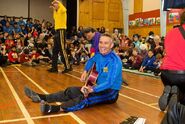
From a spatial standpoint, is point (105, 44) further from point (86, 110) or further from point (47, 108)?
point (47, 108)

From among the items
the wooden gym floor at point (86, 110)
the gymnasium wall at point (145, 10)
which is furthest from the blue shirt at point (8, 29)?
the wooden gym floor at point (86, 110)

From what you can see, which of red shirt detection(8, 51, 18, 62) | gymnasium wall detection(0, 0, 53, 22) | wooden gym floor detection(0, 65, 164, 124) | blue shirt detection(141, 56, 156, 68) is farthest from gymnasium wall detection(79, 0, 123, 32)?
wooden gym floor detection(0, 65, 164, 124)

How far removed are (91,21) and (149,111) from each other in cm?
1158

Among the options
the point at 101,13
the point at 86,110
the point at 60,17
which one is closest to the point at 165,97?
the point at 86,110

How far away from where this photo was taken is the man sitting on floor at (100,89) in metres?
2.90

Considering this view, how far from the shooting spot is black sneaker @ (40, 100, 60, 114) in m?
2.72

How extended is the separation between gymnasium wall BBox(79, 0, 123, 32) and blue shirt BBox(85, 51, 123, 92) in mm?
11033

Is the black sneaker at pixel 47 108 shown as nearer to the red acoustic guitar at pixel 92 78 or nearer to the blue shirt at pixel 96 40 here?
the red acoustic guitar at pixel 92 78

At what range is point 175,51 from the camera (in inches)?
106

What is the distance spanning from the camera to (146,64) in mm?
7137

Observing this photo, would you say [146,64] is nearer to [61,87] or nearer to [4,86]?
[61,87]

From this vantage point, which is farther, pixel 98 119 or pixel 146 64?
pixel 146 64

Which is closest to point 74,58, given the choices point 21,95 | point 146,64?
point 146,64

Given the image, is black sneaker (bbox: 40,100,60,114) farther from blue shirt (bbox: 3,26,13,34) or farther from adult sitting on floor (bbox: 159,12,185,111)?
blue shirt (bbox: 3,26,13,34)
